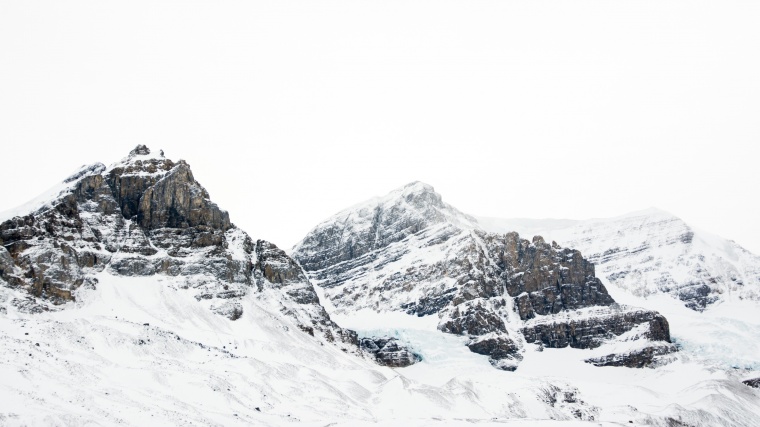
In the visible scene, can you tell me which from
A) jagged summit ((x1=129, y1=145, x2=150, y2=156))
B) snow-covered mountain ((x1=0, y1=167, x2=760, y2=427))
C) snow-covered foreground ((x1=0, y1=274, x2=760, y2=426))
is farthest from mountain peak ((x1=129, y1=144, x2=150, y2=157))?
snow-covered foreground ((x1=0, y1=274, x2=760, y2=426))

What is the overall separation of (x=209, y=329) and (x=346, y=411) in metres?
46.7

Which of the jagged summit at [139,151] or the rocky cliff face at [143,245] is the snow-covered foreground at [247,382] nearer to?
the rocky cliff face at [143,245]

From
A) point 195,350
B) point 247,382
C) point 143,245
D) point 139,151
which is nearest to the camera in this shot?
point 247,382

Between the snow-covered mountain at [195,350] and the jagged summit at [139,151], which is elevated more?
the jagged summit at [139,151]

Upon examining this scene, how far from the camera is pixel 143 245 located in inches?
6476

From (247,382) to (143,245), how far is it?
232ft

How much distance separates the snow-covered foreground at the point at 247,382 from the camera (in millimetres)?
77312

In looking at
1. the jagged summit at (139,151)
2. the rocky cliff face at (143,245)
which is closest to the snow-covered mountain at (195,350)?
the rocky cliff face at (143,245)

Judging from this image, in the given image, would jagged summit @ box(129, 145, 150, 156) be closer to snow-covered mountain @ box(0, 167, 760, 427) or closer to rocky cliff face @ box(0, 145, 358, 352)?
rocky cliff face @ box(0, 145, 358, 352)

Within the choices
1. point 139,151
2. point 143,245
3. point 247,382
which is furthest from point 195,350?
point 139,151

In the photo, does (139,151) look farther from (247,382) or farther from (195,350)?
(247,382)

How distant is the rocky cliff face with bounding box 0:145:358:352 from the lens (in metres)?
138

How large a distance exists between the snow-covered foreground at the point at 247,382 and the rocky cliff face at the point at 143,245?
15.9 ft

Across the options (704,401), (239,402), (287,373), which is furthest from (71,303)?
(704,401)
